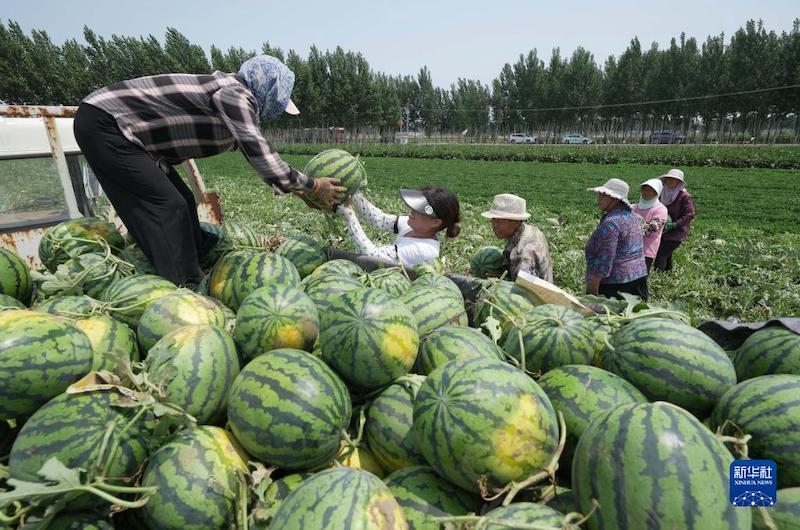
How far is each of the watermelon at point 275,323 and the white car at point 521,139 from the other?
70.2m

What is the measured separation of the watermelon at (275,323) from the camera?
2008 millimetres

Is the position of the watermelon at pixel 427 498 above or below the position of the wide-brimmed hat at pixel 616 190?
below

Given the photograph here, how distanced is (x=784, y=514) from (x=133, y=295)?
104 inches

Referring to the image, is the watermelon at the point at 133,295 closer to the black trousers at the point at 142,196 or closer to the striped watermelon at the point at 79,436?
the black trousers at the point at 142,196

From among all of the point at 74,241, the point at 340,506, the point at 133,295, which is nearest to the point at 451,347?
the point at 340,506

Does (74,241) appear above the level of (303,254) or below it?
above

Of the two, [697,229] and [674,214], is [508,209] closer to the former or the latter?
[674,214]

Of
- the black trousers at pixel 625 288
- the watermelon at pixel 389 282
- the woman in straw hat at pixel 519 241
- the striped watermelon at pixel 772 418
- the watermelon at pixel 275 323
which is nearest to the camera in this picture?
the striped watermelon at pixel 772 418

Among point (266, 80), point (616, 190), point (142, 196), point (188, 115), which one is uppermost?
point (266, 80)

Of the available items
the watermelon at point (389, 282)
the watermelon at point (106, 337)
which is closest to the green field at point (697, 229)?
the watermelon at point (389, 282)

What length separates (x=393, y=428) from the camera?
175 cm

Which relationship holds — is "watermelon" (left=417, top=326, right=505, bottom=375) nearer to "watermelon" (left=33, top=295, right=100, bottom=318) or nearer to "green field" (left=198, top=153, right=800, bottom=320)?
"green field" (left=198, top=153, right=800, bottom=320)

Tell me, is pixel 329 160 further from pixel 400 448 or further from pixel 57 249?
pixel 400 448

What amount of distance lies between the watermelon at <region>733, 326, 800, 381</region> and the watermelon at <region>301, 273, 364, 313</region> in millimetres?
1696
